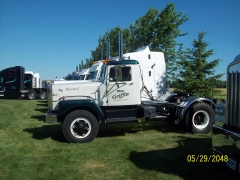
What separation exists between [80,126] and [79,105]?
0.58 m

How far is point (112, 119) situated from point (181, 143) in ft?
6.84

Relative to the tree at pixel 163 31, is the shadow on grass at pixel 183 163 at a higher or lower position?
lower

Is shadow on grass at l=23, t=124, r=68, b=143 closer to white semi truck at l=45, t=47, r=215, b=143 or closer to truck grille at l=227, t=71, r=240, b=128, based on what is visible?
white semi truck at l=45, t=47, r=215, b=143

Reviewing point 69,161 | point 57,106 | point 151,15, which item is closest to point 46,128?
point 57,106

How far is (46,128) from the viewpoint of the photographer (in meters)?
9.72

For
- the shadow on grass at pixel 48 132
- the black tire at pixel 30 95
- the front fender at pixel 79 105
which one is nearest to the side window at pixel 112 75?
the front fender at pixel 79 105

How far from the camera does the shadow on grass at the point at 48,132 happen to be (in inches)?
318

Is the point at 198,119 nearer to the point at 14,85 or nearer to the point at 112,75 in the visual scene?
the point at 112,75

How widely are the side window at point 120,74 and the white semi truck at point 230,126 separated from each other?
362 cm

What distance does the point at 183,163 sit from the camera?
214 inches

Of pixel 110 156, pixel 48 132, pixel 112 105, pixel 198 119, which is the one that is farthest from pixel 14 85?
pixel 110 156

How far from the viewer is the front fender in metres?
7.30

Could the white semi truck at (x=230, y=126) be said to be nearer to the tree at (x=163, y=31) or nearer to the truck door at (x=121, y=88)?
the truck door at (x=121, y=88)

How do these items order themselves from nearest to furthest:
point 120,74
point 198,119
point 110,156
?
1. point 110,156
2. point 120,74
3. point 198,119
